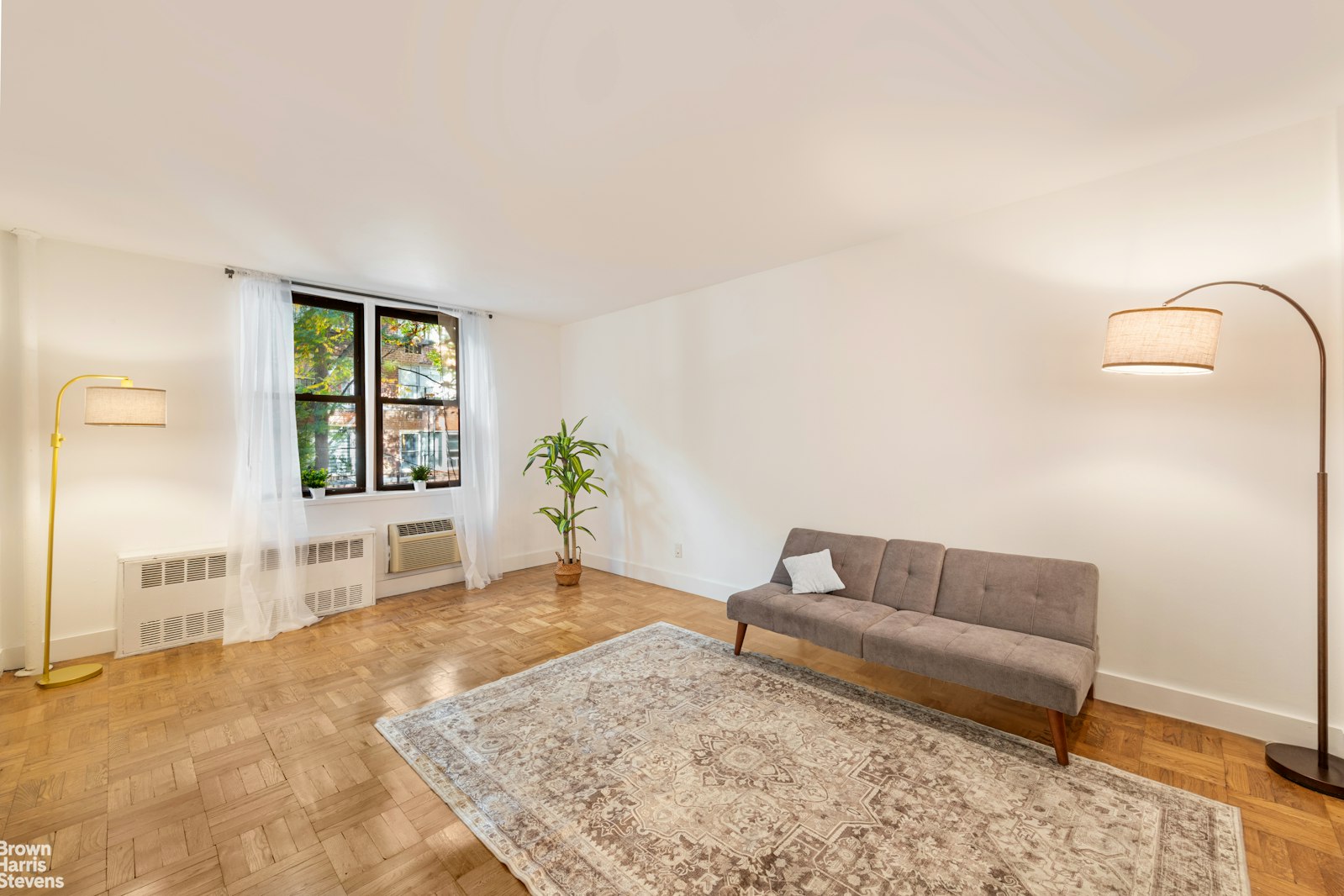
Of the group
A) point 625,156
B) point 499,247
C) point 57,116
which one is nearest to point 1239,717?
point 625,156

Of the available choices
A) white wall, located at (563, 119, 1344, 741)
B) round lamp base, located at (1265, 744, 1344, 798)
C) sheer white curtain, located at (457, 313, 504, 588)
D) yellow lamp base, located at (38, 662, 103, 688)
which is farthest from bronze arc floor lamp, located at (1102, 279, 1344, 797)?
yellow lamp base, located at (38, 662, 103, 688)

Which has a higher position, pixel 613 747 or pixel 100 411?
pixel 100 411

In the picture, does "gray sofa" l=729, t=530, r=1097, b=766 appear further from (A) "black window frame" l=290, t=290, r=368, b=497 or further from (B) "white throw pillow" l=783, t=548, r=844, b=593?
(A) "black window frame" l=290, t=290, r=368, b=497

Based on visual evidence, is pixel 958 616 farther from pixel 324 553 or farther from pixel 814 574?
pixel 324 553

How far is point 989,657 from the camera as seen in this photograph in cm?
238

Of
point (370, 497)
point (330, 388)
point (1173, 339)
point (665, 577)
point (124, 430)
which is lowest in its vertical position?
point (665, 577)

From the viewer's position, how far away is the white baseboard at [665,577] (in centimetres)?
462

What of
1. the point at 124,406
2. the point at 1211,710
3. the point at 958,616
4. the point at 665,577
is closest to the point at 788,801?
the point at 958,616

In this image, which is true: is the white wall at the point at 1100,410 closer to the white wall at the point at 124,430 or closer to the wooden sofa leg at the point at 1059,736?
the wooden sofa leg at the point at 1059,736

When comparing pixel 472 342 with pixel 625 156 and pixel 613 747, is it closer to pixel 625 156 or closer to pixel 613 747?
pixel 625 156

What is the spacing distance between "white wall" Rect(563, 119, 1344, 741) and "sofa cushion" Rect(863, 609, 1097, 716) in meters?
0.61

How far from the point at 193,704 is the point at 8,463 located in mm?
1990

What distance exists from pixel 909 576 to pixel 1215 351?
1746 mm

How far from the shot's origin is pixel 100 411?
3205mm
